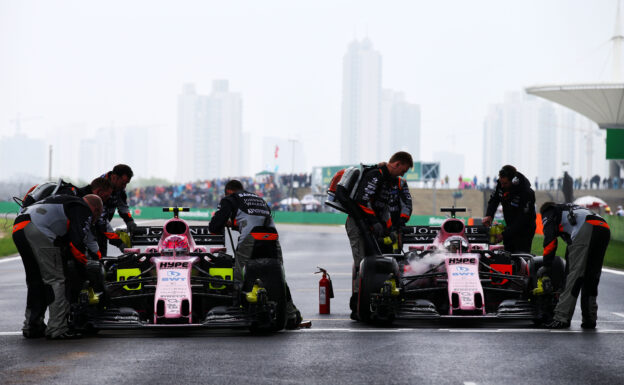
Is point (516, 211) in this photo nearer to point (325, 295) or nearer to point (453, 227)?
point (453, 227)

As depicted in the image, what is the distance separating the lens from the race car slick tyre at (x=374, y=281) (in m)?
9.84

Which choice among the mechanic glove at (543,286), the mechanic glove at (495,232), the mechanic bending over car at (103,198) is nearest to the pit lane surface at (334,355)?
the mechanic glove at (543,286)

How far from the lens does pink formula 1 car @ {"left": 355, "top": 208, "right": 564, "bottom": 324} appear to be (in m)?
9.66

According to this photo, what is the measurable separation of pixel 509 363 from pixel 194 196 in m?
71.0

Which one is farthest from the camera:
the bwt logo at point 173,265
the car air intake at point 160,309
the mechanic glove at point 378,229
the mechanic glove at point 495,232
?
the mechanic glove at point 495,232

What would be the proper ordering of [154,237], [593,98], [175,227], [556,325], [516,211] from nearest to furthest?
[556,325] → [175,227] → [154,237] → [516,211] → [593,98]

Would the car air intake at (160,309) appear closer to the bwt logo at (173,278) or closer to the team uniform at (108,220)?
the bwt logo at (173,278)

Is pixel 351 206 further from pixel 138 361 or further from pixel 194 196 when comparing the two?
pixel 194 196

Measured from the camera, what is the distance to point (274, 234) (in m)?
10.5

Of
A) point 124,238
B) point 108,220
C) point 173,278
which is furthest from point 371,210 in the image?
point 108,220

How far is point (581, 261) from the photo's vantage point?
386 inches

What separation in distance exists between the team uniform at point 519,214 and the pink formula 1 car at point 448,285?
116 cm

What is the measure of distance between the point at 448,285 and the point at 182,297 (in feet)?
9.27

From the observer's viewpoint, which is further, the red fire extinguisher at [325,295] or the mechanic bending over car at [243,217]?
the red fire extinguisher at [325,295]
